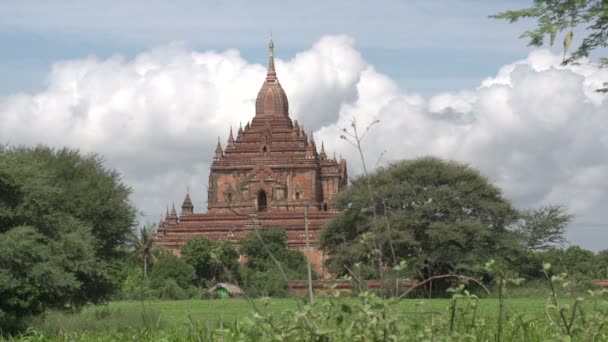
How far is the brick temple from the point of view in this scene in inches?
2360

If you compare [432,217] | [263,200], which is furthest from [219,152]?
[432,217]

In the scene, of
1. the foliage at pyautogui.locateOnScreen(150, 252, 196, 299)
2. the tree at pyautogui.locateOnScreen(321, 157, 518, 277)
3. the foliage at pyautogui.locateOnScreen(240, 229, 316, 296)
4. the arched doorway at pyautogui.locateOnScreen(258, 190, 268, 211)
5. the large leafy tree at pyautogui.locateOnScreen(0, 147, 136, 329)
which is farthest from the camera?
the arched doorway at pyautogui.locateOnScreen(258, 190, 268, 211)

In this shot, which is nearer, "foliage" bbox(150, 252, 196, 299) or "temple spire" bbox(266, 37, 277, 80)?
"foliage" bbox(150, 252, 196, 299)

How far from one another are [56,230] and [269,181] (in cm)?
4068

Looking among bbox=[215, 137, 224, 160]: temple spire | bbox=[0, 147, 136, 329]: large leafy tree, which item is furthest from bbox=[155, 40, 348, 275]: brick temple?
bbox=[0, 147, 136, 329]: large leafy tree

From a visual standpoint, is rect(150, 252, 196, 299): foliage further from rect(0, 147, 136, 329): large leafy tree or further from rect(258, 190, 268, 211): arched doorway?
rect(258, 190, 268, 211): arched doorway

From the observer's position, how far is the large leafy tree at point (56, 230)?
21062 mm

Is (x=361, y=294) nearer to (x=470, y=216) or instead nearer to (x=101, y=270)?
(x=101, y=270)

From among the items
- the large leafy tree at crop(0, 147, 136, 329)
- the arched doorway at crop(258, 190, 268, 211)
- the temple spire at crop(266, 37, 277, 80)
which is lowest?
the large leafy tree at crop(0, 147, 136, 329)

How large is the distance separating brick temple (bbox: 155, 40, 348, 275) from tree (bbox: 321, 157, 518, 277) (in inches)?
694

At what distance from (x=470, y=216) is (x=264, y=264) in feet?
51.7

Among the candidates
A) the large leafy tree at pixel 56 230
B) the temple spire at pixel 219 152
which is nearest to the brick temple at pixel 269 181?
the temple spire at pixel 219 152

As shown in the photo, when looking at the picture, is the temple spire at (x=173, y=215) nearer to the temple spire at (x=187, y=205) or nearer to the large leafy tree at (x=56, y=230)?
the temple spire at (x=187, y=205)

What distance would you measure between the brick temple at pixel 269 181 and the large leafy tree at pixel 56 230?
28.4 metres
